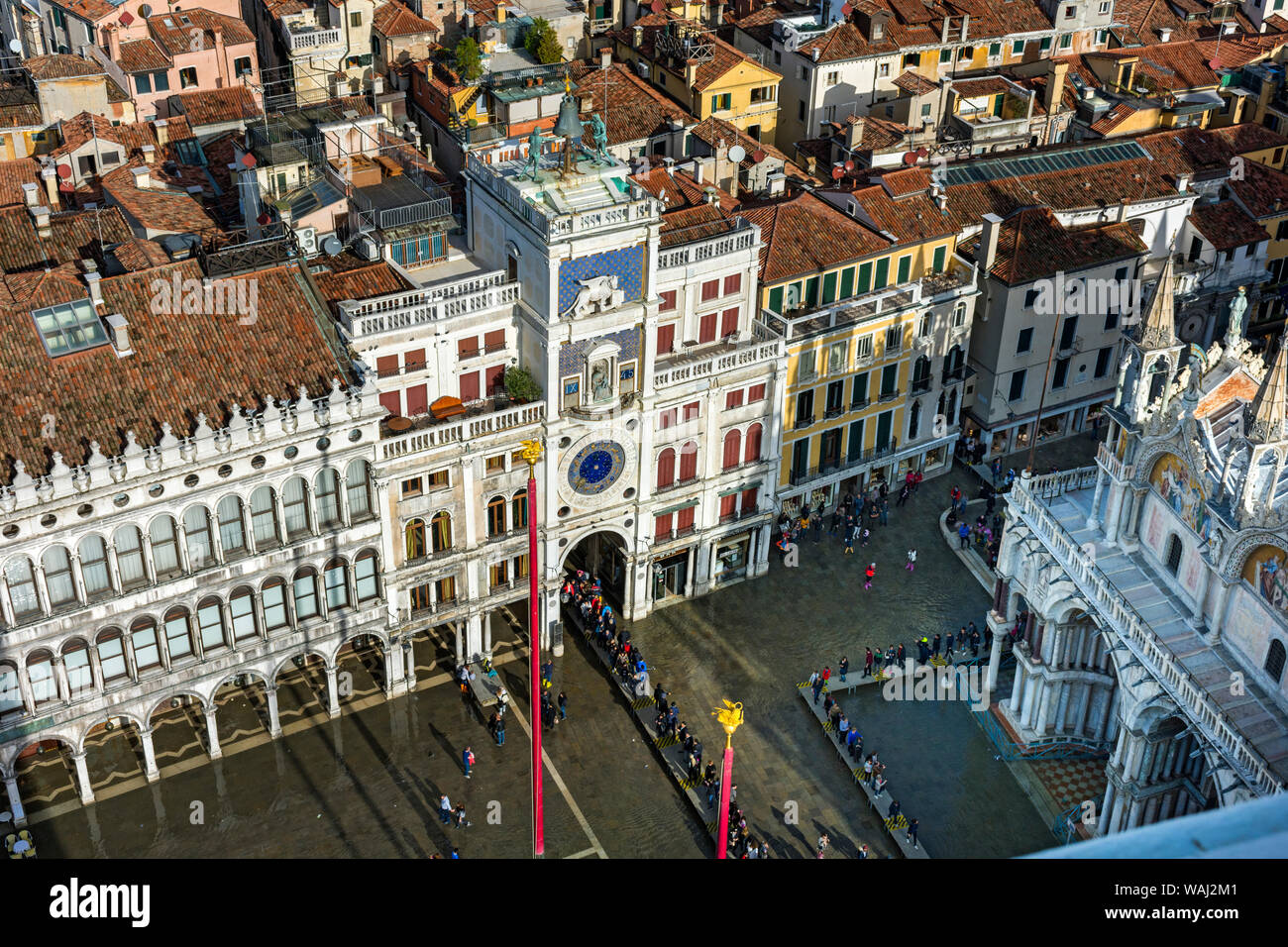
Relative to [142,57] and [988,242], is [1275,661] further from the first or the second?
[142,57]

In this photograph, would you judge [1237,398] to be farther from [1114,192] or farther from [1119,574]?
[1114,192]

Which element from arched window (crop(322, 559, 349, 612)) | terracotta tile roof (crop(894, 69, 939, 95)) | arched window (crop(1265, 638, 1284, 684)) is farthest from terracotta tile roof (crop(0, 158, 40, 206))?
arched window (crop(1265, 638, 1284, 684))

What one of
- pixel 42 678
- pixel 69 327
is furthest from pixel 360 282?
pixel 42 678

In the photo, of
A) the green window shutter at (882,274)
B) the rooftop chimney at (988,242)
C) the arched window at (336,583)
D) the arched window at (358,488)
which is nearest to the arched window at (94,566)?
the arched window at (336,583)

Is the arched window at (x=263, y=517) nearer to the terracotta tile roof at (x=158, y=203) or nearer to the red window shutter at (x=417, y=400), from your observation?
the red window shutter at (x=417, y=400)

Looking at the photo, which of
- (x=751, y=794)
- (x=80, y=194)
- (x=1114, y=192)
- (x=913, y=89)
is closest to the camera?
(x=751, y=794)

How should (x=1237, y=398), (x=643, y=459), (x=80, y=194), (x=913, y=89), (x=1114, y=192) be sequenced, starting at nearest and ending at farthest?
(x=1237, y=398) → (x=643, y=459) → (x=80, y=194) → (x=1114, y=192) → (x=913, y=89)

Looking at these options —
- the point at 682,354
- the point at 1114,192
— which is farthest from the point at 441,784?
the point at 1114,192

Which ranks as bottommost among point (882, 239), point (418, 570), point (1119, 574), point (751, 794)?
point (751, 794)
